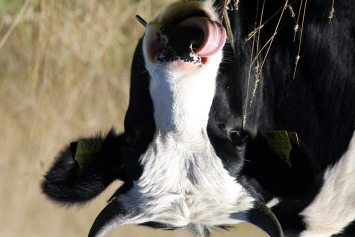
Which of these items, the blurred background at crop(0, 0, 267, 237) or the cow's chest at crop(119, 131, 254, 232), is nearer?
the cow's chest at crop(119, 131, 254, 232)

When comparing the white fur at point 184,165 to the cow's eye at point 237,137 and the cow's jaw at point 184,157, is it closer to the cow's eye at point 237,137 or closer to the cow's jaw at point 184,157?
the cow's jaw at point 184,157

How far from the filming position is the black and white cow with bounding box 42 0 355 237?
5.91 ft

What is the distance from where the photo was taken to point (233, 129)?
1.98m

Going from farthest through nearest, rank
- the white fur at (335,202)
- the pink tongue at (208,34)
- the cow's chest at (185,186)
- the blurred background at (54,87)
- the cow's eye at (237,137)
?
1. the blurred background at (54,87)
2. the white fur at (335,202)
3. the cow's eye at (237,137)
4. the cow's chest at (185,186)
5. the pink tongue at (208,34)

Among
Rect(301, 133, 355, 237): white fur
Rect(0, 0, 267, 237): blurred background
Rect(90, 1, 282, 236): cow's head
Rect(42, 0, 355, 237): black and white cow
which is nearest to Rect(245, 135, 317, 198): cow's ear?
Rect(42, 0, 355, 237): black and white cow

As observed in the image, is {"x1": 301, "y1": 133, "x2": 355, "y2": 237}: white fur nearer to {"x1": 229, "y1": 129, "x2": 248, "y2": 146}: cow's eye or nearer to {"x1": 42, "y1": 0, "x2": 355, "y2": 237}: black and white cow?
{"x1": 42, "y1": 0, "x2": 355, "y2": 237}: black and white cow

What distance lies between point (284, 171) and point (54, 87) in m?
2.28

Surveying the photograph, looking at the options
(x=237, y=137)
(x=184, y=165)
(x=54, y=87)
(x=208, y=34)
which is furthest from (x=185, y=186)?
(x=54, y=87)

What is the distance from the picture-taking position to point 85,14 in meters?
3.60

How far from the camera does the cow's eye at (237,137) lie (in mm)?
1983

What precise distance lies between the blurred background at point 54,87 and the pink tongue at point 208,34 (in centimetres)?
134

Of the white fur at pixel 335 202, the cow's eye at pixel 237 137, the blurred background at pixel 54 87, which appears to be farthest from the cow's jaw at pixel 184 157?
the blurred background at pixel 54 87

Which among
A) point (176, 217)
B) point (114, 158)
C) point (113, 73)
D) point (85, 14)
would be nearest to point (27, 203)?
point (113, 73)

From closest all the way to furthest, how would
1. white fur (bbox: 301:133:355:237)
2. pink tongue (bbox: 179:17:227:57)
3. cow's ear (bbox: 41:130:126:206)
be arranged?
pink tongue (bbox: 179:17:227:57) → cow's ear (bbox: 41:130:126:206) → white fur (bbox: 301:133:355:237)
